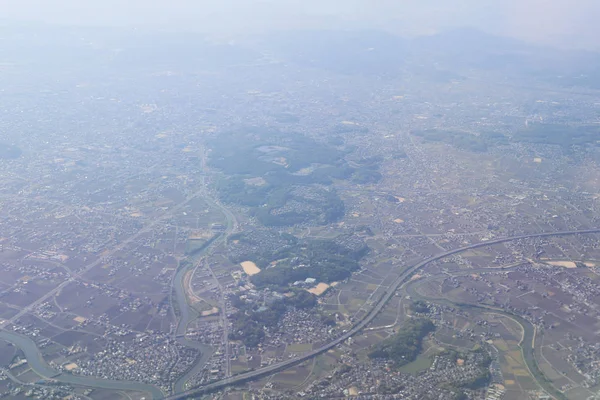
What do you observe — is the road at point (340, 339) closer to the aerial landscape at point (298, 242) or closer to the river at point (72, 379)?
the aerial landscape at point (298, 242)

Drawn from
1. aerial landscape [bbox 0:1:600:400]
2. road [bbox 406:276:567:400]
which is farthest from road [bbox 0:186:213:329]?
road [bbox 406:276:567:400]

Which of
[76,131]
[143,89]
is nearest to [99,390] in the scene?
Result: [76,131]

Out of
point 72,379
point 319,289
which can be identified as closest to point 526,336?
point 319,289

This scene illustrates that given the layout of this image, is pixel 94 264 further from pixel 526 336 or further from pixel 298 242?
pixel 526 336

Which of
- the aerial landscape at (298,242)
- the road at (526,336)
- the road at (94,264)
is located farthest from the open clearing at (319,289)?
the road at (94,264)

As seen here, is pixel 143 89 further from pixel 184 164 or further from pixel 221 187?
pixel 221 187

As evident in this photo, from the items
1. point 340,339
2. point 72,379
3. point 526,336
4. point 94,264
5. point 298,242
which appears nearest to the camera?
point 72,379

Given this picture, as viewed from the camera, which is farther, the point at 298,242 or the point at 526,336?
the point at 298,242

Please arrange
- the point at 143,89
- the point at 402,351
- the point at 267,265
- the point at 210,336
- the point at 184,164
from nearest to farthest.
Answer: the point at 402,351 → the point at 210,336 → the point at 267,265 → the point at 184,164 → the point at 143,89
